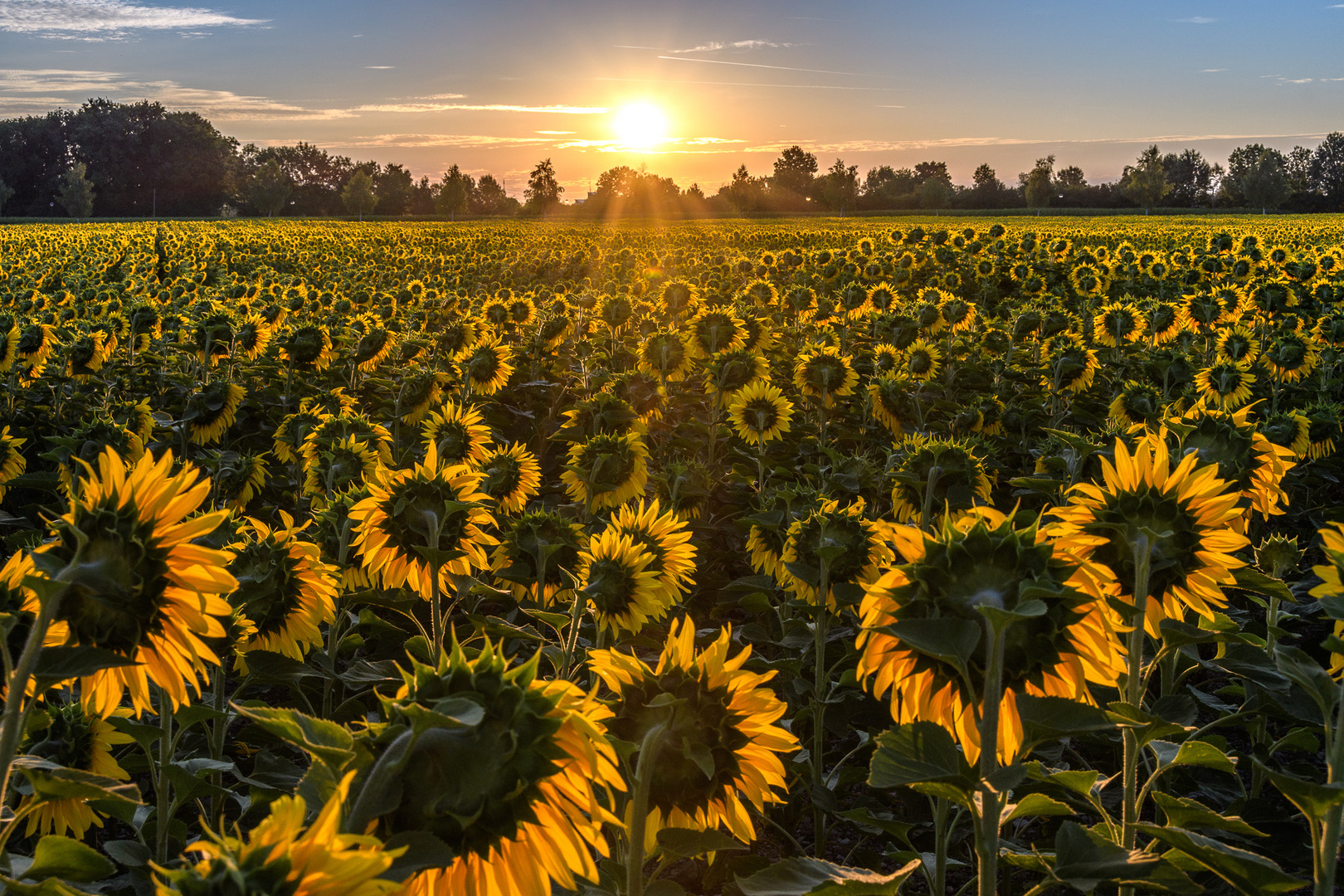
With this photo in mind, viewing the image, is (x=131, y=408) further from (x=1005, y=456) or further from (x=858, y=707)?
(x=1005, y=456)

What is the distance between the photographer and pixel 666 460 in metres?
6.23

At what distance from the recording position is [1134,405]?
211 inches

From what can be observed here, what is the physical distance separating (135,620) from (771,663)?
68.8 inches

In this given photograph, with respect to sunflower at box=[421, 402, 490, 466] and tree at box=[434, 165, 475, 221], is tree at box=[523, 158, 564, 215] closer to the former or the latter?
tree at box=[434, 165, 475, 221]

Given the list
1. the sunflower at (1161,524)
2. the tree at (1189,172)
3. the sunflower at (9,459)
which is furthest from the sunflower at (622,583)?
the tree at (1189,172)

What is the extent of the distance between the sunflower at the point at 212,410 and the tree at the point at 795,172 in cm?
7988

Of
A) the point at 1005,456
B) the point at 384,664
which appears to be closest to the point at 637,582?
the point at 384,664

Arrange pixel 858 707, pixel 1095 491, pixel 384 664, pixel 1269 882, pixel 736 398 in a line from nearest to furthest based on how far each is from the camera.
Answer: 1. pixel 1269 882
2. pixel 1095 491
3. pixel 384 664
4. pixel 858 707
5. pixel 736 398

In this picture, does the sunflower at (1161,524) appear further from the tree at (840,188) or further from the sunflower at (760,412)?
the tree at (840,188)

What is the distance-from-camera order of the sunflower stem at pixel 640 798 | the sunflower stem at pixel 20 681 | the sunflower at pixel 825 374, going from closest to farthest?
the sunflower stem at pixel 20 681 → the sunflower stem at pixel 640 798 → the sunflower at pixel 825 374

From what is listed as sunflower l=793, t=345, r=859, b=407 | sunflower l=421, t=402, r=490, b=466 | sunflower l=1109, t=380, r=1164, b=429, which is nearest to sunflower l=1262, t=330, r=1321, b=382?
sunflower l=1109, t=380, r=1164, b=429

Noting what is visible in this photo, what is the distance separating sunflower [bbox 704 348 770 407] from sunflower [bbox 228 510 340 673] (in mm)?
3811

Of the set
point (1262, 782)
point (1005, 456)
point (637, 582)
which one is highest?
point (637, 582)

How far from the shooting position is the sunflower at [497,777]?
83 centimetres
